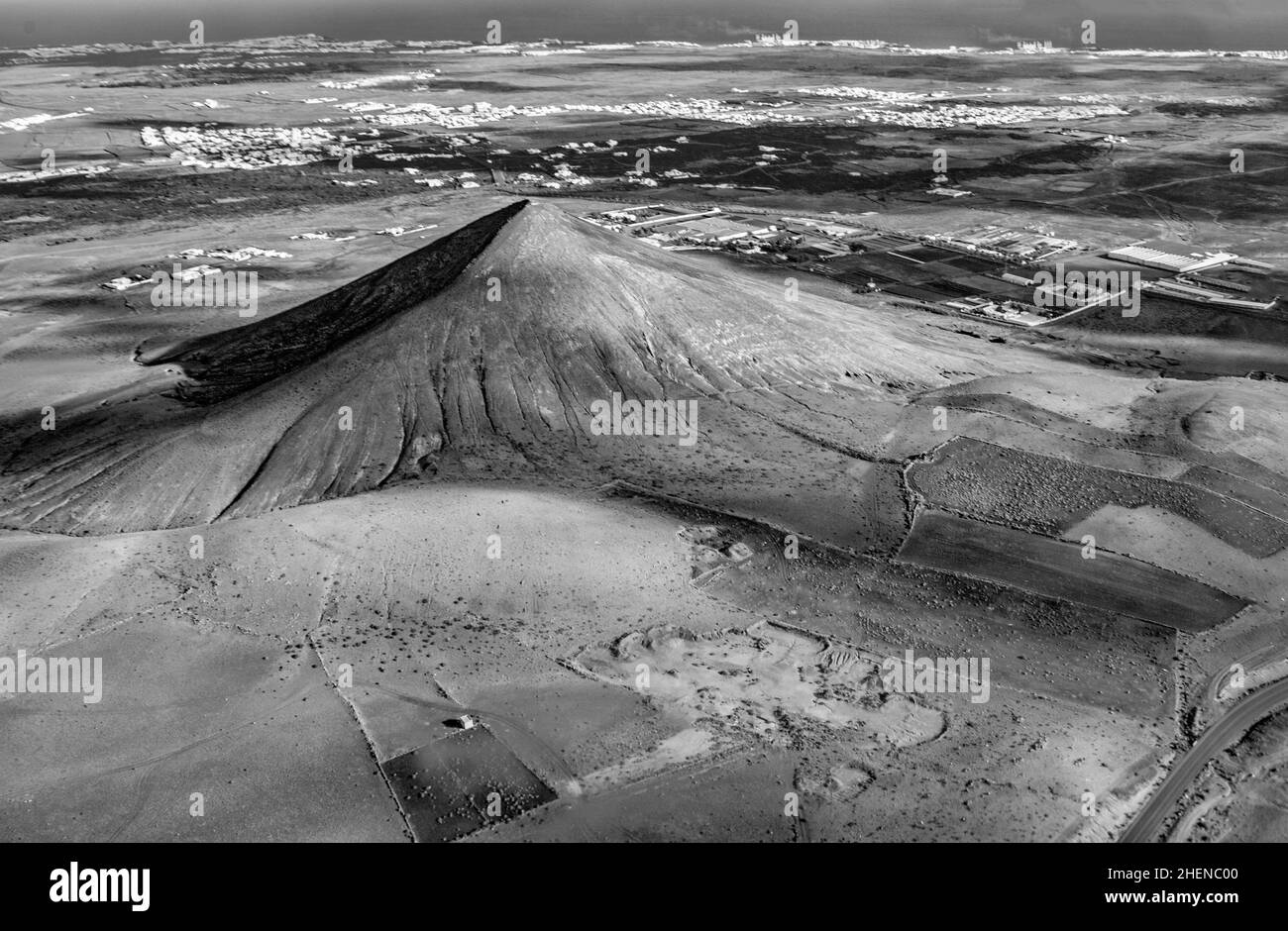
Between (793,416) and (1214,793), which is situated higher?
(793,416)

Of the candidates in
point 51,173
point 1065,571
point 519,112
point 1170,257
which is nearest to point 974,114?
point 519,112

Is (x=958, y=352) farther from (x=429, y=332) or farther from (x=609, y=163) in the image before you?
(x=609, y=163)

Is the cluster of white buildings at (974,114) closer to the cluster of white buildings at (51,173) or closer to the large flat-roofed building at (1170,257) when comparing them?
the large flat-roofed building at (1170,257)

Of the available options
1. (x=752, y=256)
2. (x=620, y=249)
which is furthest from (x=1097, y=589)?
(x=752, y=256)

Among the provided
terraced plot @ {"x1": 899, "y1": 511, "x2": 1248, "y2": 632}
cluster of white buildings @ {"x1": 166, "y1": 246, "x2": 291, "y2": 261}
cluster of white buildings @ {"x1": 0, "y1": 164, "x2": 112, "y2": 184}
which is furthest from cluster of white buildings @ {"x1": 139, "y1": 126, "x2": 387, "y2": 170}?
terraced plot @ {"x1": 899, "y1": 511, "x2": 1248, "y2": 632}

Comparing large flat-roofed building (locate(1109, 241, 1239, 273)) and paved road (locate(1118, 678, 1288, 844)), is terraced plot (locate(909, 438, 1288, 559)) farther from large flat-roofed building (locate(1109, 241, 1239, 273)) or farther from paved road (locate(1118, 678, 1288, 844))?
large flat-roofed building (locate(1109, 241, 1239, 273))

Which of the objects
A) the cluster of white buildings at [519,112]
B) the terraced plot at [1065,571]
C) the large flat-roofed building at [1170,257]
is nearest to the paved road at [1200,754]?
the terraced plot at [1065,571]

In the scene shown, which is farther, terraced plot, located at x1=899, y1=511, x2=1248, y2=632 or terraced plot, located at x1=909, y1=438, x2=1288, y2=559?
terraced plot, located at x1=909, y1=438, x2=1288, y2=559
